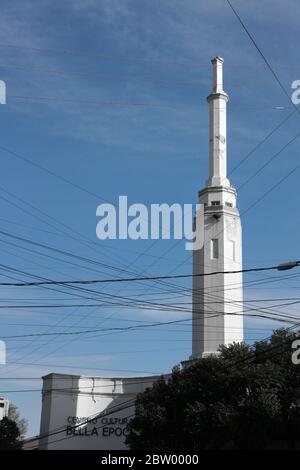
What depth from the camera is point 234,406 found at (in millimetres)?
42281

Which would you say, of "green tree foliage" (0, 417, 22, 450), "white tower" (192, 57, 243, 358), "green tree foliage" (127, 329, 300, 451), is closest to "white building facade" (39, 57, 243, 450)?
"white tower" (192, 57, 243, 358)

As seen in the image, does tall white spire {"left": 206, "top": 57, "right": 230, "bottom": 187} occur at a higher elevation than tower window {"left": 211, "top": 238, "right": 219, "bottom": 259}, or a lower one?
higher

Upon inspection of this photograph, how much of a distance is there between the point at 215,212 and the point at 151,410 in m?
27.8

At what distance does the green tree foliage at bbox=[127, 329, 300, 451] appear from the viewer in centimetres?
4178

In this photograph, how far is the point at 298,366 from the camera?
4303cm

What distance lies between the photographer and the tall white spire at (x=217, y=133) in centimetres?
7244

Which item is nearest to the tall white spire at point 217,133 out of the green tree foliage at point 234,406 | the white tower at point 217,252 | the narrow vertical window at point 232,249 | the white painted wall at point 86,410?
the white tower at point 217,252

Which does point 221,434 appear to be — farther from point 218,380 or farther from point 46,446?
point 46,446

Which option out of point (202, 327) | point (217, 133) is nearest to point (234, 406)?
point (202, 327)

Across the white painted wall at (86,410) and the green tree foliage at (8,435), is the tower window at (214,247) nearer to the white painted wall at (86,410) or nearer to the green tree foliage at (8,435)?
the white painted wall at (86,410)

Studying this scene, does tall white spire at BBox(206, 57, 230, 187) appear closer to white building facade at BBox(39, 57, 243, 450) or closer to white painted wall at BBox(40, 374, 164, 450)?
white building facade at BBox(39, 57, 243, 450)

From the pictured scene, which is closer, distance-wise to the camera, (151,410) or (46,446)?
(151,410)

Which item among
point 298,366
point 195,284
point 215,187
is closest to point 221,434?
point 298,366
